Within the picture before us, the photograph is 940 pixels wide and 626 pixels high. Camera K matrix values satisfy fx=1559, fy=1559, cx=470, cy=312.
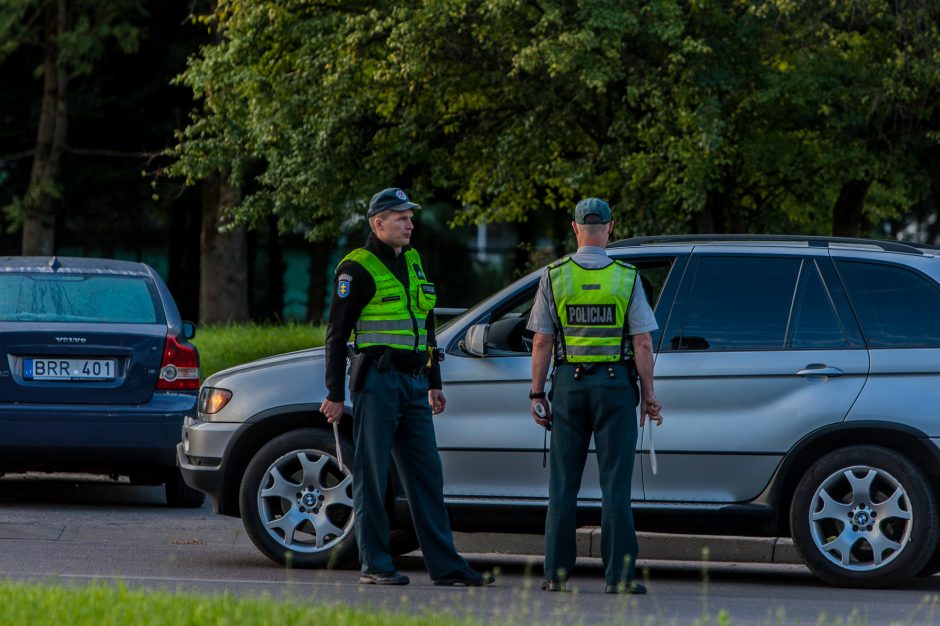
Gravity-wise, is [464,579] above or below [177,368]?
below

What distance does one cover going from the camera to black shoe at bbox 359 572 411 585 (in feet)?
23.4

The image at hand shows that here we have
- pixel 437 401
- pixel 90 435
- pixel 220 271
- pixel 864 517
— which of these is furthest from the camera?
pixel 220 271

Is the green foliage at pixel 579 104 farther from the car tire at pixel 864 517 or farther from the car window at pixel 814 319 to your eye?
the car tire at pixel 864 517

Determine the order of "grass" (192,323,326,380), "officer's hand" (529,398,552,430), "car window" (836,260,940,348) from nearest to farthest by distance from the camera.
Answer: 1. "officer's hand" (529,398,552,430)
2. "car window" (836,260,940,348)
3. "grass" (192,323,326,380)

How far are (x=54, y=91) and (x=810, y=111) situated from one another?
14131 mm

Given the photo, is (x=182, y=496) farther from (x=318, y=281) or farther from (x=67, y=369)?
(x=318, y=281)

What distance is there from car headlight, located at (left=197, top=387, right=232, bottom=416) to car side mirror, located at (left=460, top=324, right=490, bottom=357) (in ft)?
4.29

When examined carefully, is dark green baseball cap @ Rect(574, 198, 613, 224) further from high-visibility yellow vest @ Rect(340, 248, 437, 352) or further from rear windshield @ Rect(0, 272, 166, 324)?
rear windshield @ Rect(0, 272, 166, 324)

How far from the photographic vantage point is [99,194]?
1198 inches

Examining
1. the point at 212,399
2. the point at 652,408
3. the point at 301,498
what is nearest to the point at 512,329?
the point at 652,408

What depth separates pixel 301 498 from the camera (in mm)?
7750

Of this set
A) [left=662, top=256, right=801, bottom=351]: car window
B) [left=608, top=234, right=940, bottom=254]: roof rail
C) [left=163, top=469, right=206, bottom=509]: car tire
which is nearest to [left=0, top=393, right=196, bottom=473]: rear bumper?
[left=163, top=469, right=206, bottom=509]: car tire

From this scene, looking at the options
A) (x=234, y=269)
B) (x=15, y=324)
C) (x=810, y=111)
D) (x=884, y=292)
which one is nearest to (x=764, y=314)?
(x=884, y=292)

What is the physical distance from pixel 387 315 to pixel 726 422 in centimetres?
170
